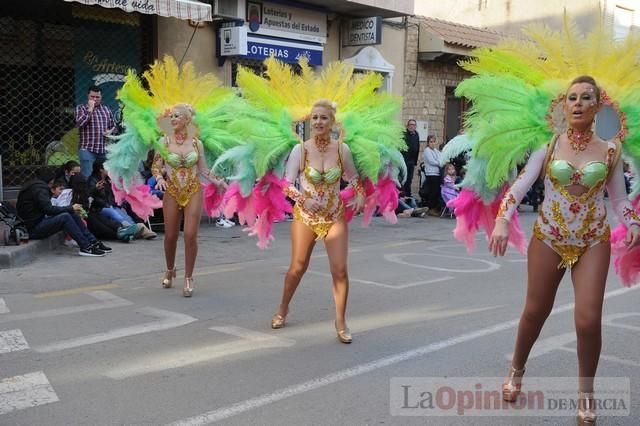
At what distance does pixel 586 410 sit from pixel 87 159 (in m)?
8.98

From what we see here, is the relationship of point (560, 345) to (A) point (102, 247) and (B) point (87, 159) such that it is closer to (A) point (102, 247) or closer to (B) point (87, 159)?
(A) point (102, 247)

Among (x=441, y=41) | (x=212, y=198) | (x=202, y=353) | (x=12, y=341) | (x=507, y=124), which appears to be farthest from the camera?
(x=441, y=41)

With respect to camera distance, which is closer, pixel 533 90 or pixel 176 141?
pixel 533 90

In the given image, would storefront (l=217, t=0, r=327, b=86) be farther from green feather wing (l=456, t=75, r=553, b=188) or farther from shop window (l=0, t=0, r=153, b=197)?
green feather wing (l=456, t=75, r=553, b=188)

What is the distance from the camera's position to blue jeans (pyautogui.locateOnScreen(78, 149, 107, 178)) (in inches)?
431

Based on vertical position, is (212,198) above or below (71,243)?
above

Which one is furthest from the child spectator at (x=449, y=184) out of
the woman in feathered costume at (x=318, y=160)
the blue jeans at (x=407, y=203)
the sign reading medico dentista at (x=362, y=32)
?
the woman in feathered costume at (x=318, y=160)

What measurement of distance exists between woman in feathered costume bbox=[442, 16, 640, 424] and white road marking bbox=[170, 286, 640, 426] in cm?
97

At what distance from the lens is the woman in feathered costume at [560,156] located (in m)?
3.75

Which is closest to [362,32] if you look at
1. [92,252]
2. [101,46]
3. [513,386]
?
[101,46]

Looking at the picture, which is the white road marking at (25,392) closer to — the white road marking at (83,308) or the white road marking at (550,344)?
the white road marking at (83,308)

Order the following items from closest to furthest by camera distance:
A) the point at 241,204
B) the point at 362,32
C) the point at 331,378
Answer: the point at 331,378 → the point at 241,204 → the point at 362,32

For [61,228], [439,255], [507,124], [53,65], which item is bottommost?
[439,255]

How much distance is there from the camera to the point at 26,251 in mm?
8625
